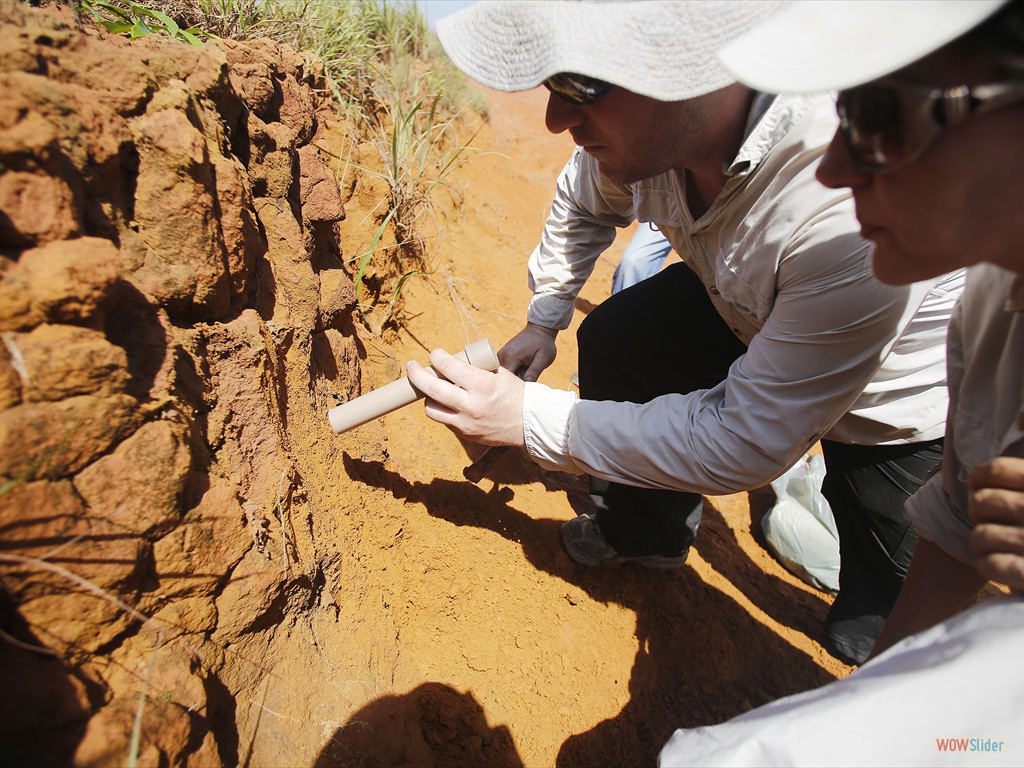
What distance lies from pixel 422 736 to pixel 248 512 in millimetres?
771

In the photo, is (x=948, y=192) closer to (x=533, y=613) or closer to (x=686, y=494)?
(x=686, y=494)

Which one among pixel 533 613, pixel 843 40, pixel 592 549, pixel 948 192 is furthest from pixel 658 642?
pixel 843 40

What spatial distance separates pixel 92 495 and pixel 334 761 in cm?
78

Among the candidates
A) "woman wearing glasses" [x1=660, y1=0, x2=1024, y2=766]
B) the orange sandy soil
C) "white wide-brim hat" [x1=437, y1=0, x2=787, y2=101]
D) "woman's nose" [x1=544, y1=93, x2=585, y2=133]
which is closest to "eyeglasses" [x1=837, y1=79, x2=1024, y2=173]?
"woman wearing glasses" [x1=660, y1=0, x2=1024, y2=766]

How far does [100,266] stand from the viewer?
941 millimetres

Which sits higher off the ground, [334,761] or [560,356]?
[560,356]

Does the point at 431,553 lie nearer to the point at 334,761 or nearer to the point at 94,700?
the point at 334,761

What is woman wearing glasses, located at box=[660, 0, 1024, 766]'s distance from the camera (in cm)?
72

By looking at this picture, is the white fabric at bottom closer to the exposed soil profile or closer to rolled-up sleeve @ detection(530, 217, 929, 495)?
rolled-up sleeve @ detection(530, 217, 929, 495)

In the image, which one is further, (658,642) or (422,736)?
(658,642)

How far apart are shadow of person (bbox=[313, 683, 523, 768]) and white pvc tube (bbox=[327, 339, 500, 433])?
693mm

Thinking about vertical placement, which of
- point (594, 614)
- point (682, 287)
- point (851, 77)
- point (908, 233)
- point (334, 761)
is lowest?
point (594, 614)

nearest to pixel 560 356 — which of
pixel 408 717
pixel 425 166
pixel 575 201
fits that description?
pixel 425 166

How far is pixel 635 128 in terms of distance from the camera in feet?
4.41
